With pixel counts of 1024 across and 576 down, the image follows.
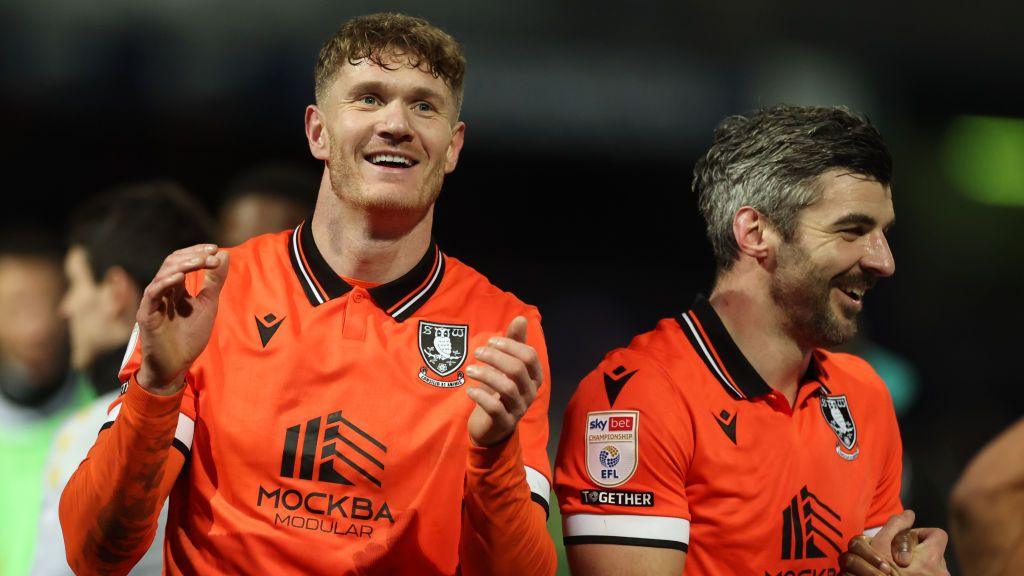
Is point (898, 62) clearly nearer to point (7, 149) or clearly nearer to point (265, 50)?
point (265, 50)

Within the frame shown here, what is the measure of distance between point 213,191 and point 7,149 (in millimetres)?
806

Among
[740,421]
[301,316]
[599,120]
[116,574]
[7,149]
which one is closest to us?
[116,574]

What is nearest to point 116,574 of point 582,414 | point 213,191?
point 582,414

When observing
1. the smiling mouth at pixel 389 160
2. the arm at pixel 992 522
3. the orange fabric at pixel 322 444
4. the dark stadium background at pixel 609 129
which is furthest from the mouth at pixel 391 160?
the dark stadium background at pixel 609 129

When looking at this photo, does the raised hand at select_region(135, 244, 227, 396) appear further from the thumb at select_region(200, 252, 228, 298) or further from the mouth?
the mouth

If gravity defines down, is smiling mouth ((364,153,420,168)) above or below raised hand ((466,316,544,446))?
above

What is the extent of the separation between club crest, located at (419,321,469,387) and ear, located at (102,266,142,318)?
131 cm

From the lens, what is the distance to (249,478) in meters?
1.78

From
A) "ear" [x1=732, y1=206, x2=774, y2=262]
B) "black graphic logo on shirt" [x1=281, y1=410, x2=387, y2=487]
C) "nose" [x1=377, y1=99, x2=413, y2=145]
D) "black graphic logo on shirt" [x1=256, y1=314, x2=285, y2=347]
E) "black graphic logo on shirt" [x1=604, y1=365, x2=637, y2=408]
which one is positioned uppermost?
"nose" [x1=377, y1=99, x2=413, y2=145]

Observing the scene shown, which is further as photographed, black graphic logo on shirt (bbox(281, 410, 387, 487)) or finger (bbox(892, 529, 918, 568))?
finger (bbox(892, 529, 918, 568))

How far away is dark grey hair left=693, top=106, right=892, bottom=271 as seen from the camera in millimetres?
2195

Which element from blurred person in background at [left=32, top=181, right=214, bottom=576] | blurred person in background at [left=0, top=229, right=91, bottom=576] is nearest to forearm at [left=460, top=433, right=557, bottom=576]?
blurred person in background at [left=32, top=181, right=214, bottom=576]

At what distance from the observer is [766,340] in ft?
7.29

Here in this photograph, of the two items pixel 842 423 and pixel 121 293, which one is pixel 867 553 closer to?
pixel 842 423
